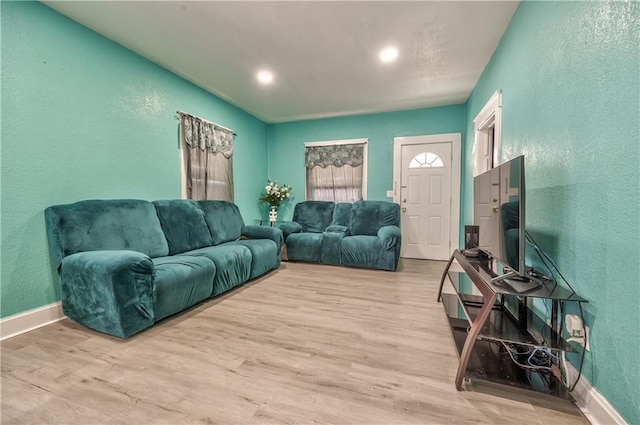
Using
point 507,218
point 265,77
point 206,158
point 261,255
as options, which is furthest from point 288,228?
point 507,218

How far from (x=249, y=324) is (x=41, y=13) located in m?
2.93

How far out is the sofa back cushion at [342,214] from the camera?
439 cm

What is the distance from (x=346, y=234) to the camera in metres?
4.12

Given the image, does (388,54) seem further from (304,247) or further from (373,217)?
(304,247)

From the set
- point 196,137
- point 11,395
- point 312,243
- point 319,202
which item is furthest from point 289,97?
point 11,395

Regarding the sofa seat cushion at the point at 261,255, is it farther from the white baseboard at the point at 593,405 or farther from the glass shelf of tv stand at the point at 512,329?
the white baseboard at the point at 593,405

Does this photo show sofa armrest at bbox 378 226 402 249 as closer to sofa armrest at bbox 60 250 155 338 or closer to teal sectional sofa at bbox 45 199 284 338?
teal sectional sofa at bbox 45 199 284 338

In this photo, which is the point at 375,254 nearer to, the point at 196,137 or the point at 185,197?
the point at 185,197

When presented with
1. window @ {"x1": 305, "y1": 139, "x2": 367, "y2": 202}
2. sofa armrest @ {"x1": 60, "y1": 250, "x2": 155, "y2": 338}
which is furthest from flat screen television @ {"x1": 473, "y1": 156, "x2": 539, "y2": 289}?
window @ {"x1": 305, "y1": 139, "x2": 367, "y2": 202}

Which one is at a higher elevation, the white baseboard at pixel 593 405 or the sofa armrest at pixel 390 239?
the sofa armrest at pixel 390 239

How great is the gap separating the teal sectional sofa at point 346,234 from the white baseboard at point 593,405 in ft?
7.42

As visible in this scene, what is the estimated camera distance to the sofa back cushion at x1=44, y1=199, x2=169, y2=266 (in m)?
1.92

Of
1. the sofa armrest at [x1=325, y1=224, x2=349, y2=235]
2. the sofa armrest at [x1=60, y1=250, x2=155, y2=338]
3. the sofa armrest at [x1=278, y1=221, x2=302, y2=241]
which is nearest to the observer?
the sofa armrest at [x1=60, y1=250, x2=155, y2=338]

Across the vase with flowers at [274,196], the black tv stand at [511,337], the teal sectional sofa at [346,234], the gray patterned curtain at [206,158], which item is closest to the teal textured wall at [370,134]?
the vase with flowers at [274,196]
